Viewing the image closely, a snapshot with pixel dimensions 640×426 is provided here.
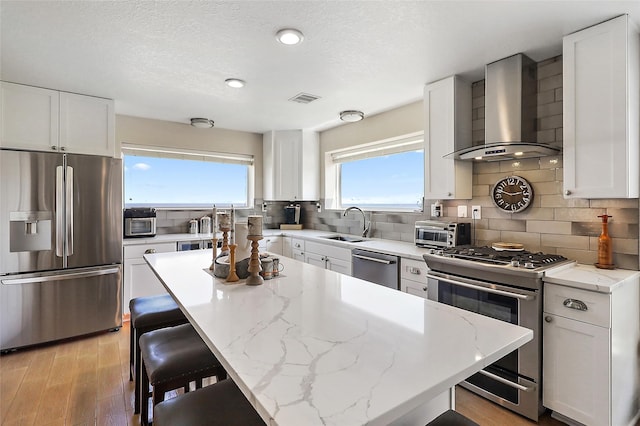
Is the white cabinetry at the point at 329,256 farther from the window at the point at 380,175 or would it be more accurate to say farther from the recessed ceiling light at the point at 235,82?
the recessed ceiling light at the point at 235,82

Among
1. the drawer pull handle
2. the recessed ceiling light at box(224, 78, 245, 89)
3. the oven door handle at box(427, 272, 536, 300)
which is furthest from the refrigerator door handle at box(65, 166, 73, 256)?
the drawer pull handle

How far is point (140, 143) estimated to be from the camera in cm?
402

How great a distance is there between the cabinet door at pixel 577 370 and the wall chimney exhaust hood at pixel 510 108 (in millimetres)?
1142

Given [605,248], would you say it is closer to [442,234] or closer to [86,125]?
[442,234]

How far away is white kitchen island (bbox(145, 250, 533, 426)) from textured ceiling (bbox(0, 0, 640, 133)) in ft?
4.92

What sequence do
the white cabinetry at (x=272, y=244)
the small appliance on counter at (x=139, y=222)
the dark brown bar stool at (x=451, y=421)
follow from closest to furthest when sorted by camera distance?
the dark brown bar stool at (x=451, y=421), the small appliance on counter at (x=139, y=222), the white cabinetry at (x=272, y=244)

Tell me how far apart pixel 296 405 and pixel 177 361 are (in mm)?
982

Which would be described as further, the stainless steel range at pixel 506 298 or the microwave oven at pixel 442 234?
the microwave oven at pixel 442 234

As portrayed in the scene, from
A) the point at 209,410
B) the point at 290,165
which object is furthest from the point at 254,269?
the point at 290,165

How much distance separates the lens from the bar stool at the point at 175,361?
1.40 meters

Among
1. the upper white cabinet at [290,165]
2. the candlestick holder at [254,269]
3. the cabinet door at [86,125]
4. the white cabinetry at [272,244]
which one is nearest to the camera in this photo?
the candlestick holder at [254,269]

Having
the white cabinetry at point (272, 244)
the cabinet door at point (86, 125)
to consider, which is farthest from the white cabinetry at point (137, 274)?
the white cabinetry at point (272, 244)

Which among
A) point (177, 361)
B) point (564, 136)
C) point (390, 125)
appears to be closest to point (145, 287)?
point (177, 361)

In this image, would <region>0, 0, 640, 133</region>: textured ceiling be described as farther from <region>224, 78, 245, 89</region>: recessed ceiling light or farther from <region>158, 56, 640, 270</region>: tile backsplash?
<region>158, 56, 640, 270</region>: tile backsplash
